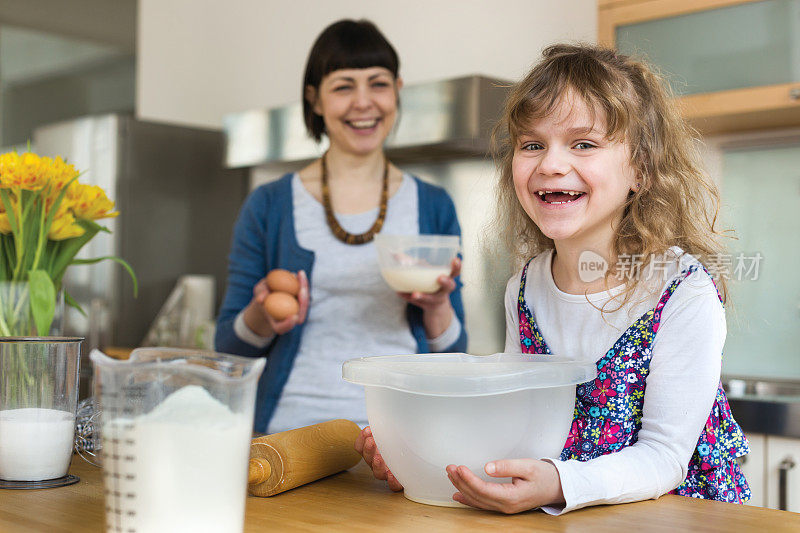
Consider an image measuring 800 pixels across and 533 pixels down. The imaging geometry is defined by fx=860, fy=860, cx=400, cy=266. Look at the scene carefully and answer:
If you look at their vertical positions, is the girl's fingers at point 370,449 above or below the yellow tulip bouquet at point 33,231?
below

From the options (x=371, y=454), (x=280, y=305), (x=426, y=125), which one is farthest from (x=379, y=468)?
(x=426, y=125)

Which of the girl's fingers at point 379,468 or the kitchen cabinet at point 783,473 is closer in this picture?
the girl's fingers at point 379,468

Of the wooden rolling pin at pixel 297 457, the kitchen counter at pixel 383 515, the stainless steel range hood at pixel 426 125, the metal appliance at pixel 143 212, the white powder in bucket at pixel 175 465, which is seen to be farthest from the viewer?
the metal appliance at pixel 143 212

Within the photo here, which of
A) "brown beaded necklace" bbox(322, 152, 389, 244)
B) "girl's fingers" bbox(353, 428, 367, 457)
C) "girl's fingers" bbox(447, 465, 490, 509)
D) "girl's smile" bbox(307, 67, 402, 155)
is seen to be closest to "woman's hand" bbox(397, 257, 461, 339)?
"brown beaded necklace" bbox(322, 152, 389, 244)

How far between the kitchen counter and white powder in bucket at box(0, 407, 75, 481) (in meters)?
0.02

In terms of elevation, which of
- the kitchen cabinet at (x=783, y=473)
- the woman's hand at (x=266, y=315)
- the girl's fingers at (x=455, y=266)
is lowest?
the kitchen cabinet at (x=783, y=473)

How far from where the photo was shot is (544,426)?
2.57ft

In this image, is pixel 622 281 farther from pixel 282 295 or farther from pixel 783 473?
pixel 783 473

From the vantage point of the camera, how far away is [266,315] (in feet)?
4.93

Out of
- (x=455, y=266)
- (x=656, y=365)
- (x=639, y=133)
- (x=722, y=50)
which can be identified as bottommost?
(x=656, y=365)

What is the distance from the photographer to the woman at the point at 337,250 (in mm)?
1539

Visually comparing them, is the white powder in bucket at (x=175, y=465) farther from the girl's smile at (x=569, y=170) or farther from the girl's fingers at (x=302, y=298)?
the girl's fingers at (x=302, y=298)

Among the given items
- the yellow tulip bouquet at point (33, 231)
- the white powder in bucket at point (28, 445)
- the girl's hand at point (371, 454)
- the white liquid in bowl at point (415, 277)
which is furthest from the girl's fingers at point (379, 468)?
the white liquid in bowl at point (415, 277)

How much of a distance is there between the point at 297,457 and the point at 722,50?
5.73 feet
